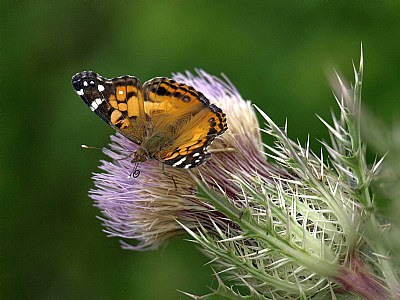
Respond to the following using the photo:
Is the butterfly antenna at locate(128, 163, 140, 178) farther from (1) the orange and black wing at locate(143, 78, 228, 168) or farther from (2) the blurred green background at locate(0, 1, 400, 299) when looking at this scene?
(2) the blurred green background at locate(0, 1, 400, 299)

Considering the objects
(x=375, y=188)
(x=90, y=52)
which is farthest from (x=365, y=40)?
(x=375, y=188)

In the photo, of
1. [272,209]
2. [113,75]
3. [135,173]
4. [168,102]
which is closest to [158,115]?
[168,102]

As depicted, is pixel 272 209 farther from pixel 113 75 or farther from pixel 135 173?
pixel 113 75

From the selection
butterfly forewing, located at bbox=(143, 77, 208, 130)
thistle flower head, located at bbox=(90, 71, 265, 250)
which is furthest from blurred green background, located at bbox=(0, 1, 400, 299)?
butterfly forewing, located at bbox=(143, 77, 208, 130)

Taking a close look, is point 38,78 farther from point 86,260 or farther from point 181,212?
point 181,212

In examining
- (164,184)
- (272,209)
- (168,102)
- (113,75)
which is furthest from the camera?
(113,75)

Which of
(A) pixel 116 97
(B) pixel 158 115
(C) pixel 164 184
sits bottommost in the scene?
(C) pixel 164 184

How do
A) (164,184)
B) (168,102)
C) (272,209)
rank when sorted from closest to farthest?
(272,209), (164,184), (168,102)

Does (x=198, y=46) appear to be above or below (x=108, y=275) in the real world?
above
